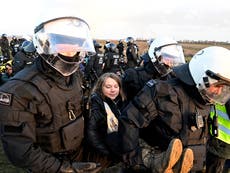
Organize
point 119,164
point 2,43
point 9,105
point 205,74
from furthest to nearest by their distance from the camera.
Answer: point 2,43 → point 119,164 → point 205,74 → point 9,105

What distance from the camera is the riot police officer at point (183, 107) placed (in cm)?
284

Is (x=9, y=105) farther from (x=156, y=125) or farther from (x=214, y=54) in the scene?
(x=214, y=54)

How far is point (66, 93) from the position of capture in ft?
9.00

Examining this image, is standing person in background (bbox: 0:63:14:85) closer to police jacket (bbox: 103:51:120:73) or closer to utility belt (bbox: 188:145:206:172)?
police jacket (bbox: 103:51:120:73)

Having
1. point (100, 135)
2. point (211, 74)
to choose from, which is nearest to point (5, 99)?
point (100, 135)

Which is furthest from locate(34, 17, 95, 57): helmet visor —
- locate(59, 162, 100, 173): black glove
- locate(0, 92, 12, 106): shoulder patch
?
locate(59, 162, 100, 173): black glove

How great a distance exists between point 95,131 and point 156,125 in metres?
0.54

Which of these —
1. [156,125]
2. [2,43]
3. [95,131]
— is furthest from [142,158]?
[2,43]

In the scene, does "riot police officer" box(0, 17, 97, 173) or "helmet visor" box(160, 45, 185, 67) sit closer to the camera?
"riot police officer" box(0, 17, 97, 173)

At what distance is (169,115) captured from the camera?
289 centimetres

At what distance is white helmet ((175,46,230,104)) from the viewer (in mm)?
2770

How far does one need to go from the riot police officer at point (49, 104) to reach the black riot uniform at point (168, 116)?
1.14 ft

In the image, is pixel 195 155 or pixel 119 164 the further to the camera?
pixel 119 164

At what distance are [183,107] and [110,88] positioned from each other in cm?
129
